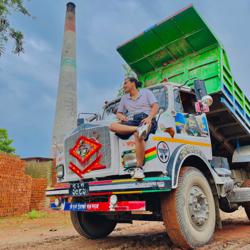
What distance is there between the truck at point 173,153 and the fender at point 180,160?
0.05ft

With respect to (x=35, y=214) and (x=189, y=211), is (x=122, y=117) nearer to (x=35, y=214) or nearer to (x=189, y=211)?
(x=189, y=211)

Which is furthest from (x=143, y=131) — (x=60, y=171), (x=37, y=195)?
(x=37, y=195)

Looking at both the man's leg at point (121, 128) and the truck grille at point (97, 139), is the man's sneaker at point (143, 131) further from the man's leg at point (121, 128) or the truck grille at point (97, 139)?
the truck grille at point (97, 139)

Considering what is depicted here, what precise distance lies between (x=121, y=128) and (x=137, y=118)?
33 cm

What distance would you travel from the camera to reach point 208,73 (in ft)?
19.7

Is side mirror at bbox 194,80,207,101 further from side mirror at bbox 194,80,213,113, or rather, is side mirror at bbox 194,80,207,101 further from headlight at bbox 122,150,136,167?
headlight at bbox 122,150,136,167

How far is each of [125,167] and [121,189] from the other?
13.4 inches

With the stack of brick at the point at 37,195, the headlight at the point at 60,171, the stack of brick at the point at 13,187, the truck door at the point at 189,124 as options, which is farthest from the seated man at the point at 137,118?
the stack of brick at the point at 37,195

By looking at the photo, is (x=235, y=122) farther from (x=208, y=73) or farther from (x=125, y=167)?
(x=125, y=167)

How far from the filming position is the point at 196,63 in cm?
638

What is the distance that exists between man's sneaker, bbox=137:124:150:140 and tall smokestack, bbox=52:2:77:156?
20.6 metres

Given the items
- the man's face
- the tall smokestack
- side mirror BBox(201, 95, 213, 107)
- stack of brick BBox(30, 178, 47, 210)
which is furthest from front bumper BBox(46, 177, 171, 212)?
the tall smokestack

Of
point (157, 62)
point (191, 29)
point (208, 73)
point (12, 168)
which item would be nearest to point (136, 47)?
point (157, 62)

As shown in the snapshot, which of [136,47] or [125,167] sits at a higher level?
[136,47]
